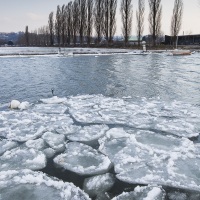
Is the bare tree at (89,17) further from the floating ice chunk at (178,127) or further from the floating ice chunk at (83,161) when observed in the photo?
the floating ice chunk at (83,161)

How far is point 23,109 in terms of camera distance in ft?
20.8

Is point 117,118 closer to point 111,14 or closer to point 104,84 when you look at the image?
point 104,84

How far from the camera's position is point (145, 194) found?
2.83 metres

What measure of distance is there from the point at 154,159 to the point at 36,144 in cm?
190

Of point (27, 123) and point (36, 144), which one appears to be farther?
point (27, 123)

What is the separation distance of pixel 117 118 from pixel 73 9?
4832cm

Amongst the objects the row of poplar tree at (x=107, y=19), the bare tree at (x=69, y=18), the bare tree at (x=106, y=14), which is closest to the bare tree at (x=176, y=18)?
the row of poplar tree at (x=107, y=19)

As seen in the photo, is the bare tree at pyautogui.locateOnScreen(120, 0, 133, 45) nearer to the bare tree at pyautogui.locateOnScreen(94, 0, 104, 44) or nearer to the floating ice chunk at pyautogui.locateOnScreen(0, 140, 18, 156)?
the bare tree at pyautogui.locateOnScreen(94, 0, 104, 44)

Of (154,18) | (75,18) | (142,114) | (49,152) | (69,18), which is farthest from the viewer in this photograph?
(69,18)

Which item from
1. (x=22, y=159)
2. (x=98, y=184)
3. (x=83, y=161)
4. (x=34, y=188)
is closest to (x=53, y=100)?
(x=22, y=159)

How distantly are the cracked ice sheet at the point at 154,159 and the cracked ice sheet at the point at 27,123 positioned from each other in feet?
4.17

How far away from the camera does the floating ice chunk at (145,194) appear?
275cm

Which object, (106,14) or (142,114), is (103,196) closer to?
(142,114)

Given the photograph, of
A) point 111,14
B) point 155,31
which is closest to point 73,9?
point 111,14
